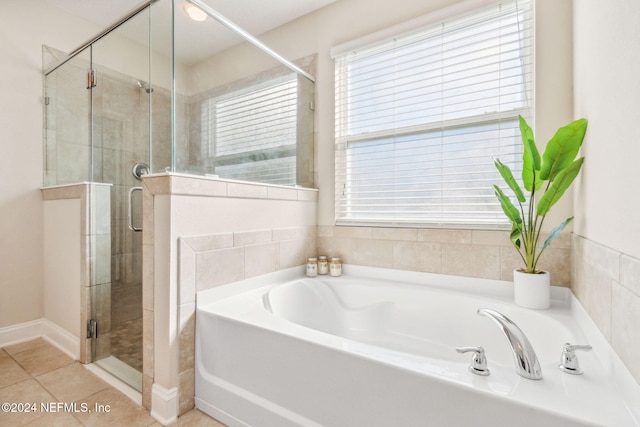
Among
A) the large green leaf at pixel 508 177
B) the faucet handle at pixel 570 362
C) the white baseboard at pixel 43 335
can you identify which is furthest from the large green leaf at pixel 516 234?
the white baseboard at pixel 43 335

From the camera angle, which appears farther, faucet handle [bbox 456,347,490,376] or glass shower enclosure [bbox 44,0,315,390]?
glass shower enclosure [bbox 44,0,315,390]

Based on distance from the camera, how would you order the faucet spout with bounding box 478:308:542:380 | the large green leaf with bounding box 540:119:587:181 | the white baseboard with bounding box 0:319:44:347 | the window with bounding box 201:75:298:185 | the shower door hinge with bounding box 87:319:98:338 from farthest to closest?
the white baseboard with bounding box 0:319:44:347, the shower door hinge with bounding box 87:319:98:338, the window with bounding box 201:75:298:185, the large green leaf with bounding box 540:119:587:181, the faucet spout with bounding box 478:308:542:380

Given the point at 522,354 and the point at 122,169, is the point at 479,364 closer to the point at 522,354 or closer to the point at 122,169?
the point at 522,354

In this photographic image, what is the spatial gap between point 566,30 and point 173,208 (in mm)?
2149

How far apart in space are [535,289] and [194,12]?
218cm

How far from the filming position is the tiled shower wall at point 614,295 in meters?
0.72

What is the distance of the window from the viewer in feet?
5.48

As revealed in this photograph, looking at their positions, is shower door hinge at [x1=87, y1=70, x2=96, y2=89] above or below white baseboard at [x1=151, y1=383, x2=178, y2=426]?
above

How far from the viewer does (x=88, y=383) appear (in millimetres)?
1639

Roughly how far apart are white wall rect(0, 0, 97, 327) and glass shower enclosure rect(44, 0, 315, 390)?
0.31 ft

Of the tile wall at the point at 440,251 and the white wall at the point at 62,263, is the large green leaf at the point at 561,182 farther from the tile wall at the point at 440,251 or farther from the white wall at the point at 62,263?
the white wall at the point at 62,263

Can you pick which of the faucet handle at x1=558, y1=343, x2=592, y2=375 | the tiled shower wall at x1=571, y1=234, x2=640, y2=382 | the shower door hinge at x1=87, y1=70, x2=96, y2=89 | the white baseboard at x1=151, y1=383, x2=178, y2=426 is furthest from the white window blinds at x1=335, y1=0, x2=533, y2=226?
the shower door hinge at x1=87, y1=70, x2=96, y2=89

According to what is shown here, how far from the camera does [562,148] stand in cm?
126

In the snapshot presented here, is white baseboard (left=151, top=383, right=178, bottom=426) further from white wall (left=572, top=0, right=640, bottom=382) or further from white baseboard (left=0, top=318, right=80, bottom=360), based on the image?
white wall (left=572, top=0, right=640, bottom=382)
